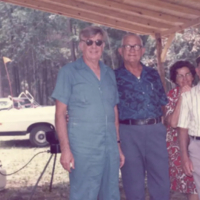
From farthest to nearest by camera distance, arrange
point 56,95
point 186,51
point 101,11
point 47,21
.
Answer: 1. point 47,21
2. point 186,51
3. point 101,11
4. point 56,95

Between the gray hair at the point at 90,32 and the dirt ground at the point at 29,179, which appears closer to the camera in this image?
the gray hair at the point at 90,32

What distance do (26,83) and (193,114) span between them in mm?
22871

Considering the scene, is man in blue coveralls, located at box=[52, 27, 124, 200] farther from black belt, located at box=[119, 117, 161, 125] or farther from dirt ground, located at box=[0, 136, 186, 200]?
dirt ground, located at box=[0, 136, 186, 200]

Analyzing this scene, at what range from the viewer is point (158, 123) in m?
3.17

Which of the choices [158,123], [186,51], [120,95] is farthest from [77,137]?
[186,51]

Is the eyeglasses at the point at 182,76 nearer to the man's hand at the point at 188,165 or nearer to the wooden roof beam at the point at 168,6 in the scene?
the man's hand at the point at 188,165

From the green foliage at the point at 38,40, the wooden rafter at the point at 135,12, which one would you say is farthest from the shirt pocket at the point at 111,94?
the green foliage at the point at 38,40

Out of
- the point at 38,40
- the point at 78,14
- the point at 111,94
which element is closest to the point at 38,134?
the point at 78,14

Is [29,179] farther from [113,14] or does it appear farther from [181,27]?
[181,27]

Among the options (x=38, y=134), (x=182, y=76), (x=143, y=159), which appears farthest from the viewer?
(x=38, y=134)

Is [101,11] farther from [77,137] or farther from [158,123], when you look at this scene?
[77,137]

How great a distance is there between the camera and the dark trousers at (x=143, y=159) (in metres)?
3.11

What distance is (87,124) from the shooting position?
2.74 m

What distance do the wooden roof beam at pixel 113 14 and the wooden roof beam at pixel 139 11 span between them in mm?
168
